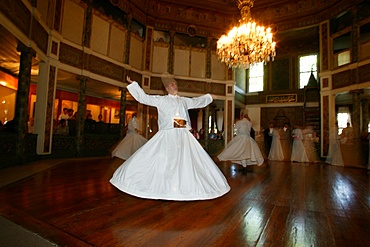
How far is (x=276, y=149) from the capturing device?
838cm

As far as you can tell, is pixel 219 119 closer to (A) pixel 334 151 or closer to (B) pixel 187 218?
(A) pixel 334 151

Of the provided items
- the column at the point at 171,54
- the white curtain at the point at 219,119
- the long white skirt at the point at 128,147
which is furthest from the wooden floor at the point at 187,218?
the white curtain at the point at 219,119

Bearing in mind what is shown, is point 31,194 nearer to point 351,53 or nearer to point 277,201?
point 277,201

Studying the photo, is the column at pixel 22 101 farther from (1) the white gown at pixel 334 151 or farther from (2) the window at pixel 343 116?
(2) the window at pixel 343 116

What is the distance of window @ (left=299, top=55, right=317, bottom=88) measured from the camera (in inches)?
464

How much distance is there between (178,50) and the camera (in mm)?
9891

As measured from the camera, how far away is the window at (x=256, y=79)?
13.1m

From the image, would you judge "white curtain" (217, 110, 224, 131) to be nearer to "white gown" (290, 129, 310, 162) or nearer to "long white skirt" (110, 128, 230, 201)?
"white gown" (290, 129, 310, 162)

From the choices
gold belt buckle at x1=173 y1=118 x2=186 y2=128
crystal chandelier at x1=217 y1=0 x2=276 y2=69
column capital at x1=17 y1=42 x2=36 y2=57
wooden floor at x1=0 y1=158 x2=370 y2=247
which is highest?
crystal chandelier at x1=217 y1=0 x2=276 y2=69

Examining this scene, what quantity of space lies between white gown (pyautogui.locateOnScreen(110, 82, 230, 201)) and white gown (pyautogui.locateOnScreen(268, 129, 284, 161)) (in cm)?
658

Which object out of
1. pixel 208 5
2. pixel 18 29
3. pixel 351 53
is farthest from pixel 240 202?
pixel 208 5

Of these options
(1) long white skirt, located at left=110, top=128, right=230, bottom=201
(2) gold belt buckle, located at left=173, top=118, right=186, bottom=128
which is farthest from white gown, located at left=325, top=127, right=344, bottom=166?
(2) gold belt buckle, located at left=173, top=118, right=186, bottom=128

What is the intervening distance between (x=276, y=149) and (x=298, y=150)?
2.55 ft

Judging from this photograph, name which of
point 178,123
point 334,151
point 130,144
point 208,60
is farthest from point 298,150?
point 178,123
